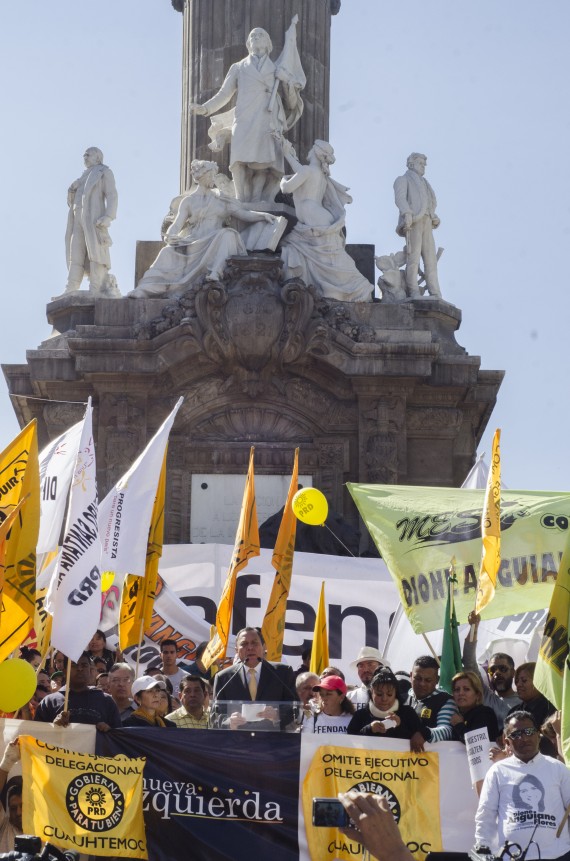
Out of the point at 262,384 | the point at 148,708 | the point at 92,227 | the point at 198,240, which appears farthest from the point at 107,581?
the point at 92,227

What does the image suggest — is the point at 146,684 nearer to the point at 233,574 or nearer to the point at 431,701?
the point at 431,701

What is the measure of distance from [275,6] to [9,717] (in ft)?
59.4

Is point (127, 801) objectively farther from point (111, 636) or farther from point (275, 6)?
point (275, 6)

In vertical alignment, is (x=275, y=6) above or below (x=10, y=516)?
above

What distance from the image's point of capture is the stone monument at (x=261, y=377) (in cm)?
2386

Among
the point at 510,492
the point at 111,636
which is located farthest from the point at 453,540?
the point at 111,636

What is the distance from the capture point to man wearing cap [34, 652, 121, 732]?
11.8 m

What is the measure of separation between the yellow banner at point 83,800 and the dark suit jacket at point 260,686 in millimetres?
1230

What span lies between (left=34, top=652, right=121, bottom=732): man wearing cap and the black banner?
0.21 m

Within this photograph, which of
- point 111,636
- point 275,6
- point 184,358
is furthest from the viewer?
point 275,6

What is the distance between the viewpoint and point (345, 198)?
2594cm

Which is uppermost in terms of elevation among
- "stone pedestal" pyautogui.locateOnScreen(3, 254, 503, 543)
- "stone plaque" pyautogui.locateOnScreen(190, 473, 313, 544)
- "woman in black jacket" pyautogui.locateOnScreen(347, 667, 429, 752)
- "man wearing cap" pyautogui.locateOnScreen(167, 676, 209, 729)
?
"stone pedestal" pyautogui.locateOnScreen(3, 254, 503, 543)

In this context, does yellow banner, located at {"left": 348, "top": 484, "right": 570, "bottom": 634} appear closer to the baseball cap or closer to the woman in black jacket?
the woman in black jacket

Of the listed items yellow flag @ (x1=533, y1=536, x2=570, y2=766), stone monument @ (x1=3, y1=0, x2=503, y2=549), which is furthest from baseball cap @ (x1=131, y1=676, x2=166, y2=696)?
stone monument @ (x1=3, y1=0, x2=503, y2=549)
